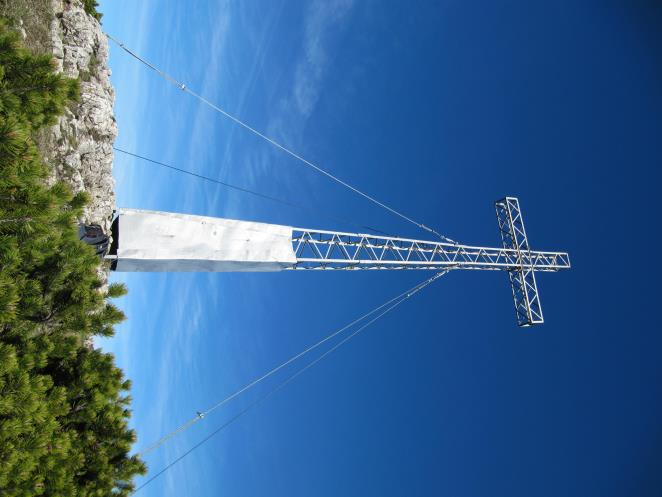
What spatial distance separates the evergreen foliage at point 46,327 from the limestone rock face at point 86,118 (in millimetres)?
12824

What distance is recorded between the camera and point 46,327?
33.2 ft

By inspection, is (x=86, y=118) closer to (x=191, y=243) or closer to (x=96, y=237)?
(x=96, y=237)

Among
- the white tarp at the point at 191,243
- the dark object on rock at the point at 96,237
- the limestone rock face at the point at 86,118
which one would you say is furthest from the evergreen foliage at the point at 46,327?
the limestone rock face at the point at 86,118

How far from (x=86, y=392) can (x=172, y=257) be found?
411 cm

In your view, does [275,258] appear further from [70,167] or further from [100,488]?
[70,167]

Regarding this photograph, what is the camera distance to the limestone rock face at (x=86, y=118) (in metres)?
22.5

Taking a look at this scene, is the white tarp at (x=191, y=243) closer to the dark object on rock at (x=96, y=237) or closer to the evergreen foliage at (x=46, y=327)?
the dark object on rock at (x=96, y=237)

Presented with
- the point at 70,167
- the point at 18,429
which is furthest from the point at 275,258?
the point at 70,167

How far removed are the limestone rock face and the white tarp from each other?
10.1m

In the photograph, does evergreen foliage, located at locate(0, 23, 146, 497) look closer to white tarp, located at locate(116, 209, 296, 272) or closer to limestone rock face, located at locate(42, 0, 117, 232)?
white tarp, located at locate(116, 209, 296, 272)

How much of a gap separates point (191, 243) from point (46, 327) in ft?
14.9

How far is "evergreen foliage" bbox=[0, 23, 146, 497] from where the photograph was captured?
305 inches

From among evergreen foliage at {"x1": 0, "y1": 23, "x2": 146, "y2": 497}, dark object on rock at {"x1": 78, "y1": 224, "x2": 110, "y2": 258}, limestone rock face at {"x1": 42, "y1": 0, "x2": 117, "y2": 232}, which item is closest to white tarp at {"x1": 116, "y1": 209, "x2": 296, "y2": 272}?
dark object on rock at {"x1": 78, "y1": 224, "x2": 110, "y2": 258}

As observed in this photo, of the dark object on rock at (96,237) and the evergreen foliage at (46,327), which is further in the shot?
the dark object on rock at (96,237)
